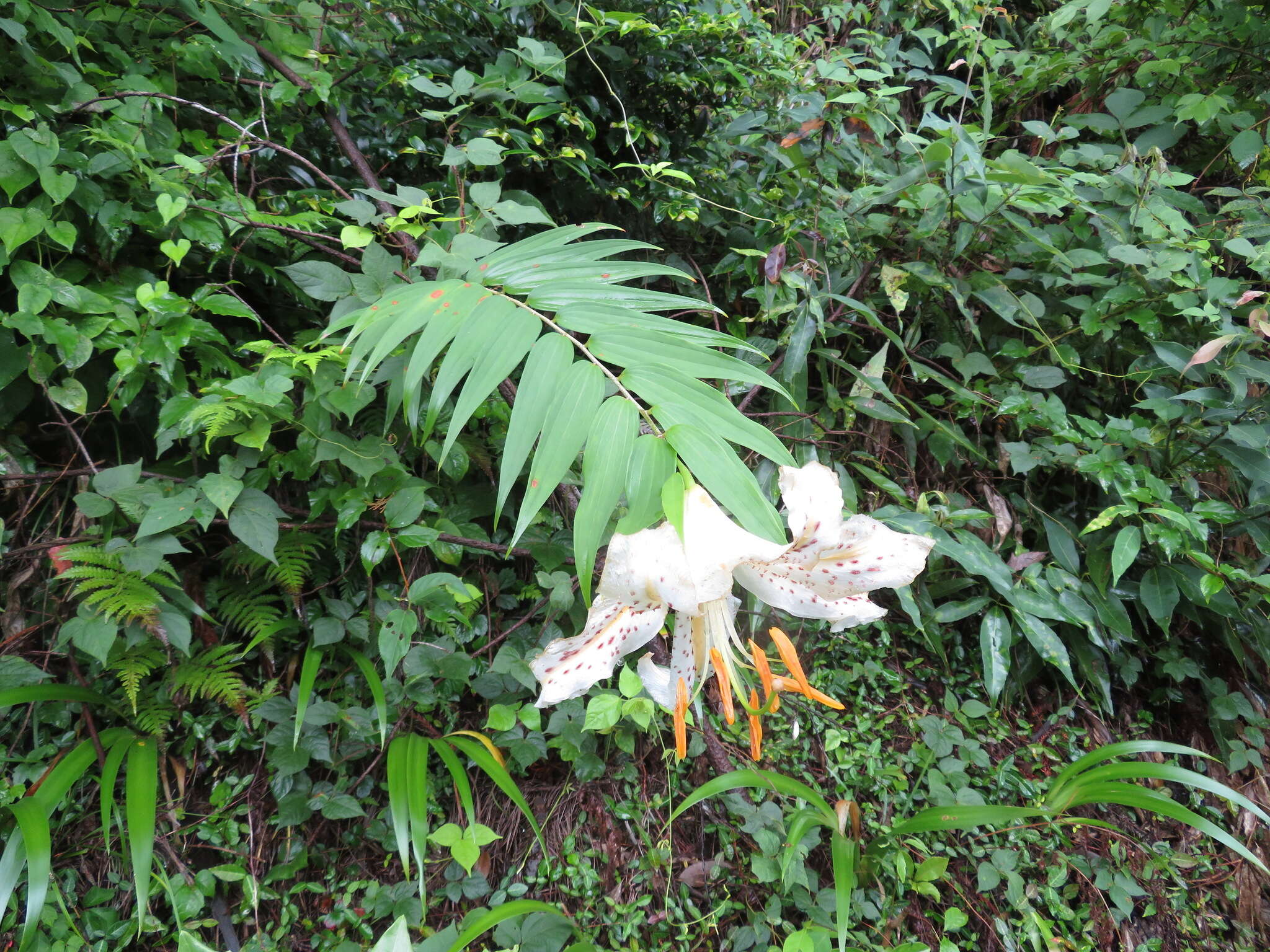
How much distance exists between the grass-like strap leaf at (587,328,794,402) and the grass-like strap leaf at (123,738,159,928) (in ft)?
3.60

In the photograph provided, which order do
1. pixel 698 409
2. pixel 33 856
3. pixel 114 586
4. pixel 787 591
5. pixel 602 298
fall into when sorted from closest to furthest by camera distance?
pixel 698 409 → pixel 787 591 → pixel 602 298 → pixel 33 856 → pixel 114 586

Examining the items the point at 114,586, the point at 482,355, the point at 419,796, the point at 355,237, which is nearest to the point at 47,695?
the point at 114,586

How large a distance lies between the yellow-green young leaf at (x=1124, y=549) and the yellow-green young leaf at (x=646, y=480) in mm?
1363

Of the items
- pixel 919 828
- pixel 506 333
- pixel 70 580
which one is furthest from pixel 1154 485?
pixel 70 580

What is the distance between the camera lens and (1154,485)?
1.59 meters

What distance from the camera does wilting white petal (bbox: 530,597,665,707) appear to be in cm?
67

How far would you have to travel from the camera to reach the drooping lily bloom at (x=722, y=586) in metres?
0.56

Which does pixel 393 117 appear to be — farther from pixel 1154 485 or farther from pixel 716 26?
pixel 1154 485

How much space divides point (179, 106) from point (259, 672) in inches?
47.8

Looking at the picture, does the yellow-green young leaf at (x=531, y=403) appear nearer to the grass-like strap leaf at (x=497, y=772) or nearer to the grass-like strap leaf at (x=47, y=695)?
the grass-like strap leaf at (x=497, y=772)

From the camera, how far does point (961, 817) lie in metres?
1.27

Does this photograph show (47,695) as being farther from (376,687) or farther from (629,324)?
(629,324)

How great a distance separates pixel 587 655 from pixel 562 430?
0.74 feet

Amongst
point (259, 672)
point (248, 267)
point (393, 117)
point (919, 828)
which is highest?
point (393, 117)
